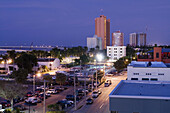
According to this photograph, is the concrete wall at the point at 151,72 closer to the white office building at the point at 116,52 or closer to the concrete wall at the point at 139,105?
the concrete wall at the point at 139,105

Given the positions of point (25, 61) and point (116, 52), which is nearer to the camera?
point (25, 61)

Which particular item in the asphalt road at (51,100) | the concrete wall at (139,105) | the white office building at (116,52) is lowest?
the asphalt road at (51,100)

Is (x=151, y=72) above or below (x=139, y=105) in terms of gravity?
above

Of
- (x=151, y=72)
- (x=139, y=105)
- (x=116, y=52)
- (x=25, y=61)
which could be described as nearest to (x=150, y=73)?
(x=151, y=72)

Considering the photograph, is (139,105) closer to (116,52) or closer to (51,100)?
(51,100)

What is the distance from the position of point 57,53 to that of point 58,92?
52.5 metres

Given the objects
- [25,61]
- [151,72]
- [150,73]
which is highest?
[25,61]

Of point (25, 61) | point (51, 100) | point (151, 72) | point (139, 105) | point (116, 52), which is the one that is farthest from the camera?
point (116, 52)

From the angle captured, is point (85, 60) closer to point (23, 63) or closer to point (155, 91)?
point (23, 63)

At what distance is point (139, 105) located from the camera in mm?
11430

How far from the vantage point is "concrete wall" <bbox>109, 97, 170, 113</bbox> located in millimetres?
11133

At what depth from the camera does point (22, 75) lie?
33625 mm

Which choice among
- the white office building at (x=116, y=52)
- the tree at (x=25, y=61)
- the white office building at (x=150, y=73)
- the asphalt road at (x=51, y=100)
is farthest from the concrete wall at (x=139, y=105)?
the white office building at (x=116, y=52)

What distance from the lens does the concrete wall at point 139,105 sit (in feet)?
36.5
